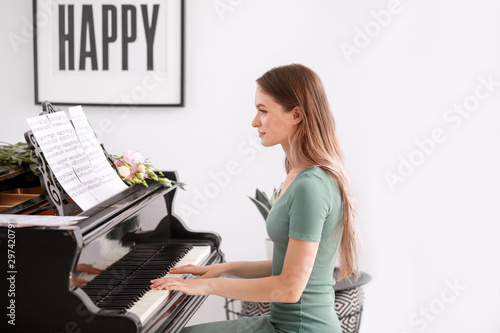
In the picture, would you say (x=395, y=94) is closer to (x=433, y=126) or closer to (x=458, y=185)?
(x=433, y=126)

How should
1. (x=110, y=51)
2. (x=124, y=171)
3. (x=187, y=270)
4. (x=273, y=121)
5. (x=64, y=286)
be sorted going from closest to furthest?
(x=64, y=286) → (x=273, y=121) → (x=187, y=270) → (x=124, y=171) → (x=110, y=51)

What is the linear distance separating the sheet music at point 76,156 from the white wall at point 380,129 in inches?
60.5

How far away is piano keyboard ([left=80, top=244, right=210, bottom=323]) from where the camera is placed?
1.90 m

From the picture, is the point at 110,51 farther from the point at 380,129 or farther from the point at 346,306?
the point at 346,306

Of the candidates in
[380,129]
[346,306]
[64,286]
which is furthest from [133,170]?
[380,129]

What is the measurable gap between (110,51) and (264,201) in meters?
1.27

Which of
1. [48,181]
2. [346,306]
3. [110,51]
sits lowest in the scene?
[346,306]

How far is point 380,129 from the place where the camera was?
3.60 meters

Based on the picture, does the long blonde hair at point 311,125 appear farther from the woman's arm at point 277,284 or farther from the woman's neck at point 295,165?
the woman's arm at point 277,284

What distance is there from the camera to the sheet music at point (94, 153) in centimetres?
228

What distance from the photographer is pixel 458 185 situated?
3582 millimetres

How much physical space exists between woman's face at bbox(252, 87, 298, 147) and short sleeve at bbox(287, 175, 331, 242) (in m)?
0.18

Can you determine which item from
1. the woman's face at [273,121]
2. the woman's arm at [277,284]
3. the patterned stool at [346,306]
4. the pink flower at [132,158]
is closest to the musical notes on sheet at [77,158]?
the pink flower at [132,158]

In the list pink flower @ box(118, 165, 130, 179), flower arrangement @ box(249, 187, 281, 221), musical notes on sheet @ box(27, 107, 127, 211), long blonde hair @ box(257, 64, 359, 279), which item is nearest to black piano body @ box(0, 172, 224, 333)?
musical notes on sheet @ box(27, 107, 127, 211)
